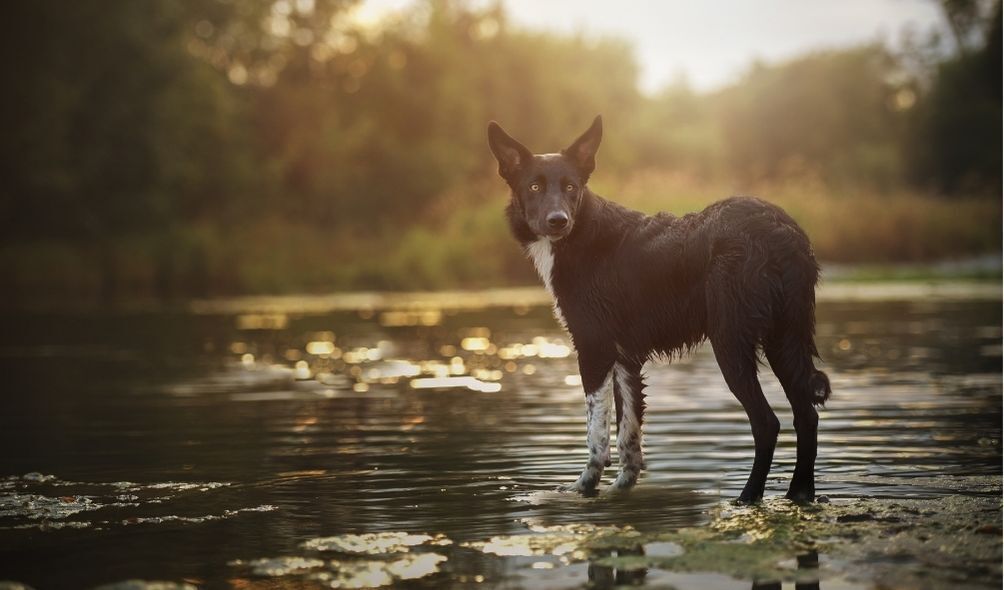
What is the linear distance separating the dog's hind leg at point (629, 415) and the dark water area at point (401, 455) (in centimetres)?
19

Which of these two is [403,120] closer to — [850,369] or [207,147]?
[207,147]

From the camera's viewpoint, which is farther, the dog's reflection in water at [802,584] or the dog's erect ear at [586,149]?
the dog's erect ear at [586,149]

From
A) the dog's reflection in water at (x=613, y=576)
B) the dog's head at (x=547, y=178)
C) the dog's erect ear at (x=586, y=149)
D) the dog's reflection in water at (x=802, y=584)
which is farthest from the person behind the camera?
the dog's erect ear at (x=586, y=149)

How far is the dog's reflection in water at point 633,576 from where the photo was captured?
5941 millimetres

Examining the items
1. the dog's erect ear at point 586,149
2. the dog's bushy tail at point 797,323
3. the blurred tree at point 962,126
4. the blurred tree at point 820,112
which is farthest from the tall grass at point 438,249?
the blurred tree at point 820,112

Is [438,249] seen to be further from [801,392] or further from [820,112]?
[820,112]

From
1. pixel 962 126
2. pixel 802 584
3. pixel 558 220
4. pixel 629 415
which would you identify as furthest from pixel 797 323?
pixel 962 126

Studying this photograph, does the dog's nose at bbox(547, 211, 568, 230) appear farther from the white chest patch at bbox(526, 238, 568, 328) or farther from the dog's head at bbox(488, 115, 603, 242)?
the white chest patch at bbox(526, 238, 568, 328)

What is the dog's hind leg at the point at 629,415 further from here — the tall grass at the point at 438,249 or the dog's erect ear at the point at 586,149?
the tall grass at the point at 438,249

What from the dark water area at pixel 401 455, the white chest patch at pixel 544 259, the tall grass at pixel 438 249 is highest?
the tall grass at pixel 438 249

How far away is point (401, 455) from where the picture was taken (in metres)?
10.4

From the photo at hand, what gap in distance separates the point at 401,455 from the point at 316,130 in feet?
147

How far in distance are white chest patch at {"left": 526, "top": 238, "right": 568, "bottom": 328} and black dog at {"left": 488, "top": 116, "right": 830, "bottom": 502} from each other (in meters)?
0.01

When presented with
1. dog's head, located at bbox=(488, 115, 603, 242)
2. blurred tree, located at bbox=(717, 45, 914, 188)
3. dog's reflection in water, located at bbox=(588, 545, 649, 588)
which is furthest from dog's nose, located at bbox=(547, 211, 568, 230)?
blurred tree, located at bbox=(717, 45, 914, 188)
